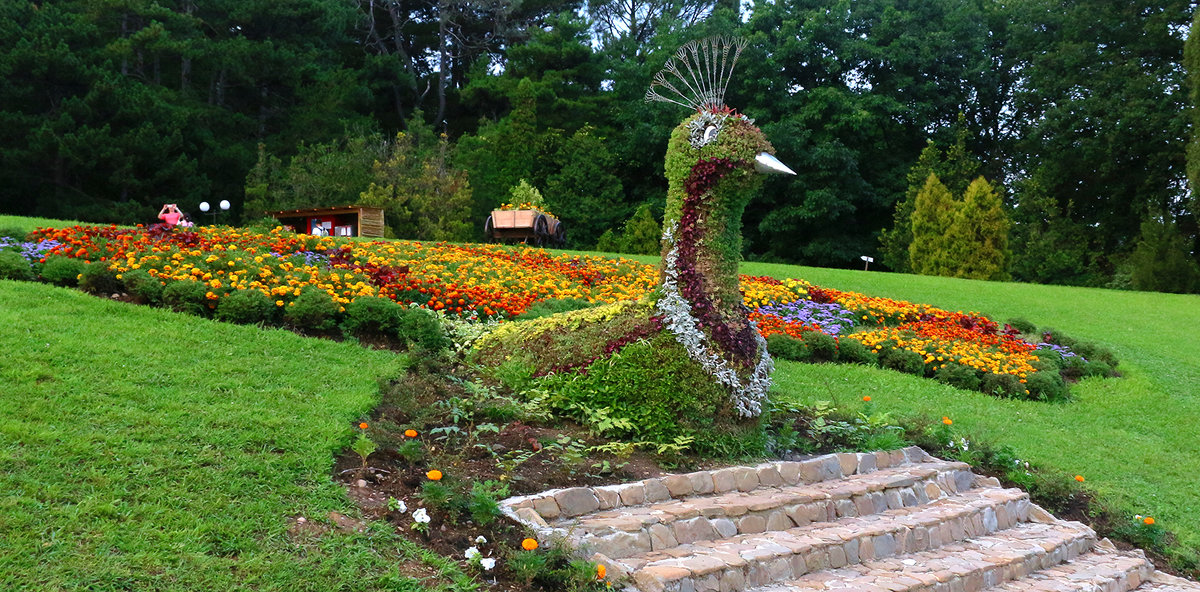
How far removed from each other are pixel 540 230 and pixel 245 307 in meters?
9.70

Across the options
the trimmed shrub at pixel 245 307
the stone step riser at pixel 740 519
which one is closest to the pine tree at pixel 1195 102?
the stone step riser at pixel 740 519

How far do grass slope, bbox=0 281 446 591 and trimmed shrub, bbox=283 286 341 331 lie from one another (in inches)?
29.2

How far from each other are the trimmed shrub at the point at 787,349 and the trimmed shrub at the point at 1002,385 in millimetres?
1820

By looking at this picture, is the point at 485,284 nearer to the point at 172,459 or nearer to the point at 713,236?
the point at 713,236

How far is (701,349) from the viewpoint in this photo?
19.0ft

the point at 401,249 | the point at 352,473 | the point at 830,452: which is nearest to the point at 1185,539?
the point at 830,452

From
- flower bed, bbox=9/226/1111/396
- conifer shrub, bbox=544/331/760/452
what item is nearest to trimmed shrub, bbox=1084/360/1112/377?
flower bed, bbox=9/226/1111/396

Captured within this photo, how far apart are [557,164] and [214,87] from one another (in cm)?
1137

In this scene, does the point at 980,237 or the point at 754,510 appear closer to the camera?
the point at 754,510

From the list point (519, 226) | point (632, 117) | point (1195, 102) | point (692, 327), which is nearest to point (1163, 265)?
point (1195, 102)

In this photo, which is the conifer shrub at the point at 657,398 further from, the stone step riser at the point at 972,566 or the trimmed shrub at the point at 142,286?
the trimmed shrub at the point at 142,286

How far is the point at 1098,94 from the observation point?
2673 centimetres

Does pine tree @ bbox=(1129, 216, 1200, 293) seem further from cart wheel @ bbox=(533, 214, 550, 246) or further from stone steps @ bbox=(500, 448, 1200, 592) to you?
stone steps @ bbox=(500, 448, 1200, 592)

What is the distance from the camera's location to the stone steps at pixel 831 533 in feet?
14.5
